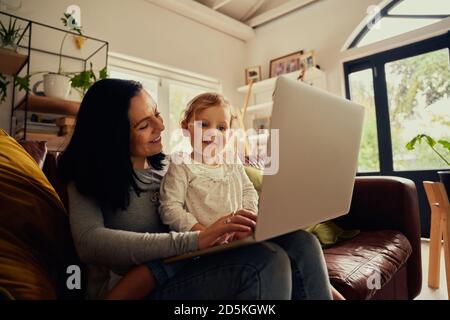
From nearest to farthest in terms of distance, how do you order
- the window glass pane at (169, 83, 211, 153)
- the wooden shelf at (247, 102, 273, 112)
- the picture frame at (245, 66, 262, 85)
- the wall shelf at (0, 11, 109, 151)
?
the wall shelf at (0, 11, 109, 151)
the window glass pane at (169, 83, 211, 153)
the wooden shelf at (247, 102, 273, 112)
the picture frame at (245, 66, 262, 85)

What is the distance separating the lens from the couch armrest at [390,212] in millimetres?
1408

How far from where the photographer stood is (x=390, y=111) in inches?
119

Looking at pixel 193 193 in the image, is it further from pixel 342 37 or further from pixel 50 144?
pixel 342 37

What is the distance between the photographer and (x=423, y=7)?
2889mm

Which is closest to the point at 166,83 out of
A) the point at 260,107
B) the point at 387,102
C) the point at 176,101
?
the point at 176,101

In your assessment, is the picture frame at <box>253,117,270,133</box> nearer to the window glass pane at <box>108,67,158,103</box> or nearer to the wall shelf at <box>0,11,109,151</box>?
the window glass pane at <box>108,67,158,103</box>

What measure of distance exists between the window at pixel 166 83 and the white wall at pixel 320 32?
3.07ft

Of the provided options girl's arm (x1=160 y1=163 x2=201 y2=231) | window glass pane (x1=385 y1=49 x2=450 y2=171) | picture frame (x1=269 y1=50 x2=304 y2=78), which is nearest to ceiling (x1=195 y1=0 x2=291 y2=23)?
picture frame (x1=269 y1=50 x2=304 y2=78)

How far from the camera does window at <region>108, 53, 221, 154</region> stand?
321 cm

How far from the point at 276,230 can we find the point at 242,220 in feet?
0.22

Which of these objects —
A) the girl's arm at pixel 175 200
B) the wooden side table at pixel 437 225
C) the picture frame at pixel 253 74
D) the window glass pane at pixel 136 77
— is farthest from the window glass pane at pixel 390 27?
the girl's arm at pixel 175 200

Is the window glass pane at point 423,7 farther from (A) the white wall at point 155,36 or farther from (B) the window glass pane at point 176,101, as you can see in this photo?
(B) the window glass pane at point 176,101

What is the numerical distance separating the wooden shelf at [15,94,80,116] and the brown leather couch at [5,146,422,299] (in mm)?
1467
